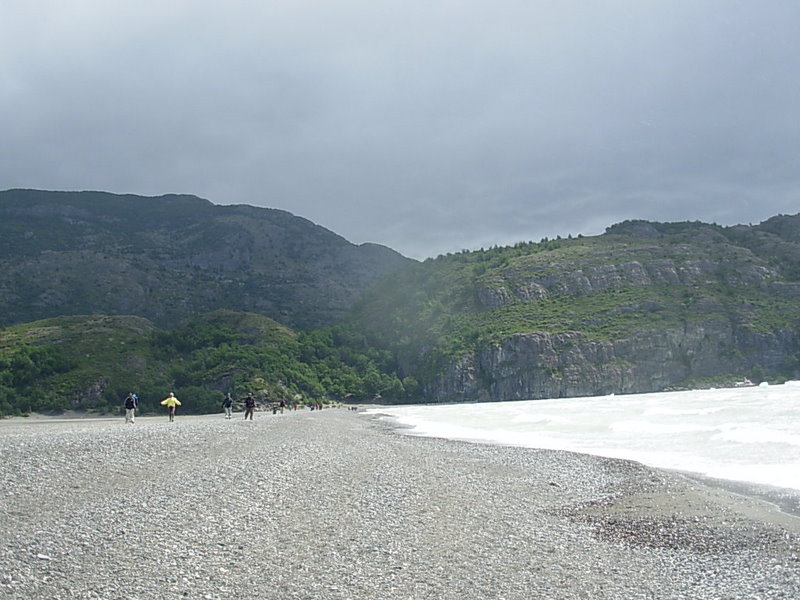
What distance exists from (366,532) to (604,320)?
13096cm

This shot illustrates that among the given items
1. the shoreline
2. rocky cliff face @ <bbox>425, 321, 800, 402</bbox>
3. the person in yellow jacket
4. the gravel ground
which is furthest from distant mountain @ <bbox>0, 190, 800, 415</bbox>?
the shoreline

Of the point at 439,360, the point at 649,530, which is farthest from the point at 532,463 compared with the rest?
the point at 439,360

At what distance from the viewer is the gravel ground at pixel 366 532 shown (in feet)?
32.3

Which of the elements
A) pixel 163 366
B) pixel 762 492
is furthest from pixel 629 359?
pixel 762 492

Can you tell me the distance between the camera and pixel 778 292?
142m

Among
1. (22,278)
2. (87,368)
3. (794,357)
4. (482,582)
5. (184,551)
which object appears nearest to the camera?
(482,582)

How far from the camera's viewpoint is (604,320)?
137000mm

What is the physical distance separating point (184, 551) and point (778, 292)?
156 meters

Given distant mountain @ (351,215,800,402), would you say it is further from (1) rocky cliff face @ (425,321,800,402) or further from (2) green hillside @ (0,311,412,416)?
(2) green hillside @ (0,311,412,416)

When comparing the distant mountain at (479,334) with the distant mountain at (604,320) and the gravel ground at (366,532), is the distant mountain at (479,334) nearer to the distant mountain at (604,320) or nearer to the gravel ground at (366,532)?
the distant mountain at (604,320)

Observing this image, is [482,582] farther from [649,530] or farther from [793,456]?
[793,456]

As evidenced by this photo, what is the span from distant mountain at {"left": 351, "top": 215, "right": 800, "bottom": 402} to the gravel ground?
111m

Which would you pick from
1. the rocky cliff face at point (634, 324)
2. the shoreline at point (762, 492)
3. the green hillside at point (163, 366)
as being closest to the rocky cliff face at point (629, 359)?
the rocky cliff face at point (634, 324)

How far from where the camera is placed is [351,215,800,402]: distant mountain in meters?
129
